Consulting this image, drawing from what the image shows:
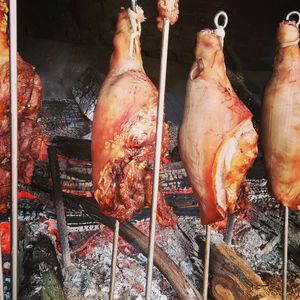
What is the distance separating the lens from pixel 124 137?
1.60 meters

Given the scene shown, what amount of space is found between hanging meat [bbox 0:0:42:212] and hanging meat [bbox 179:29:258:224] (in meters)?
0.51

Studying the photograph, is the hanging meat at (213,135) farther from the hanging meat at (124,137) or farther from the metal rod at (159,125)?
the metal rod at (159,125)

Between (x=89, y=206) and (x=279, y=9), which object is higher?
(x=279, y=9)

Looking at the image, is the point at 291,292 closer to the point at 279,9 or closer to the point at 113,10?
the point at 279,9

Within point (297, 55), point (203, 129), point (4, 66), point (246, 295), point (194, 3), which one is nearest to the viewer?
point (4, 66)

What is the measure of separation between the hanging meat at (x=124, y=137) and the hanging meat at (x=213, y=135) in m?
0.14

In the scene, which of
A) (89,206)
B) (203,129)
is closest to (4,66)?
(203,129)

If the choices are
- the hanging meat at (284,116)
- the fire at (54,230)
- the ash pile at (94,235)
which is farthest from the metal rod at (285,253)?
the fire at (54,230)

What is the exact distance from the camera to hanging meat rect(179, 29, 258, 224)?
1.63 m

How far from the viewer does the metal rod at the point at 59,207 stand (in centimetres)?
245

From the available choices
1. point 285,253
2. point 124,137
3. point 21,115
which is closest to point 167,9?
point 124,137

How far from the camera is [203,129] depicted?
64.6 inches

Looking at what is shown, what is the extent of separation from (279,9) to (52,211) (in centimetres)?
168

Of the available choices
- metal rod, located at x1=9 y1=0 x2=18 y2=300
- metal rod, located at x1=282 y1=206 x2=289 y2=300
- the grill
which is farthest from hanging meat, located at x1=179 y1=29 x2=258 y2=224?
the grill
